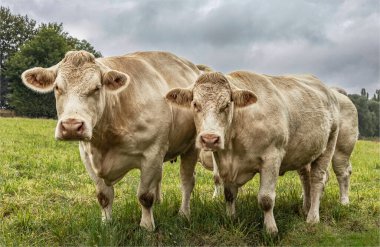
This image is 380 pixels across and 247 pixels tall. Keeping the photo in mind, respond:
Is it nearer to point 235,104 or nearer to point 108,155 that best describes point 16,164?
point 108,155

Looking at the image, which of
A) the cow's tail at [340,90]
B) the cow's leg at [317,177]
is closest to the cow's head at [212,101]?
the cow's leg at [317,177]

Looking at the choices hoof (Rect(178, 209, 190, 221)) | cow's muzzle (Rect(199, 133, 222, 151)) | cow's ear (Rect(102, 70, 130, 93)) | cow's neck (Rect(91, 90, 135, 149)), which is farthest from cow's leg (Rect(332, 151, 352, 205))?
cow's ear (Rect(102, 70, 130, 93))

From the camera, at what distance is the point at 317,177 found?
24.6 ft

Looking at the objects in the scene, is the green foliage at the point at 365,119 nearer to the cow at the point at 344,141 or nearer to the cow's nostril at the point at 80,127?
the cow at the point at 344,141

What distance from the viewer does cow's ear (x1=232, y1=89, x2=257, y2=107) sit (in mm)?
5844

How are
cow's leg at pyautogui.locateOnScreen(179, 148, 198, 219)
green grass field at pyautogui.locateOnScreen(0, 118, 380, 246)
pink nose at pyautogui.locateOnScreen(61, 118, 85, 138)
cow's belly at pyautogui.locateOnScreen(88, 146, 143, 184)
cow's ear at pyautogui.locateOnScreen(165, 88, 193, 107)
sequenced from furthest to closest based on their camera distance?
cow's leg at pyautogui.locateOnScreen(179, 148, 198, 219) < cow's ear at pyautogui.locateOnScreen(165, 88, 193, 107) < cow's belly at pyautogui.locateOnScreen(88, 146, 143, 184) < green grass field at pyautogui.locateOnScreen(0, 118, 380, 246) < pink nose at pyautogui.locateOnScreen(61, 118, 85, 138)

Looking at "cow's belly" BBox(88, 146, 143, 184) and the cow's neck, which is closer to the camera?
the cow's neck

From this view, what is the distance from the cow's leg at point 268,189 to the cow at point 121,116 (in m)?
1.13

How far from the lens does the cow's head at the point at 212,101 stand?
553 cm

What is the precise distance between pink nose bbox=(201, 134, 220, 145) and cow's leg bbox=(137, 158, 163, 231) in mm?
894

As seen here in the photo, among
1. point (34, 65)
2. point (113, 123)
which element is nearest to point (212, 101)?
point (113, 123)

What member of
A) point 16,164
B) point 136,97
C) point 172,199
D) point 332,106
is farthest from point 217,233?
point 16,164

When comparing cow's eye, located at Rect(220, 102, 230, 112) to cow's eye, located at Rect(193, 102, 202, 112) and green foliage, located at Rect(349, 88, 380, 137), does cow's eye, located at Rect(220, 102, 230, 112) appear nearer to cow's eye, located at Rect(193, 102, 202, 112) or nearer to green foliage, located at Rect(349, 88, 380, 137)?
cow's eye, located at Rect(193, 102, 202, 112)

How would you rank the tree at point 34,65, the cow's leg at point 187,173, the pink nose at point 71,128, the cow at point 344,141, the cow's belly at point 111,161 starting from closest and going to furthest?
the pink nose at point 71,128, the cow's belly at point 111,161, the cow's leg at point 187,173, the cow at point 344,141, the tree at point 34,65
